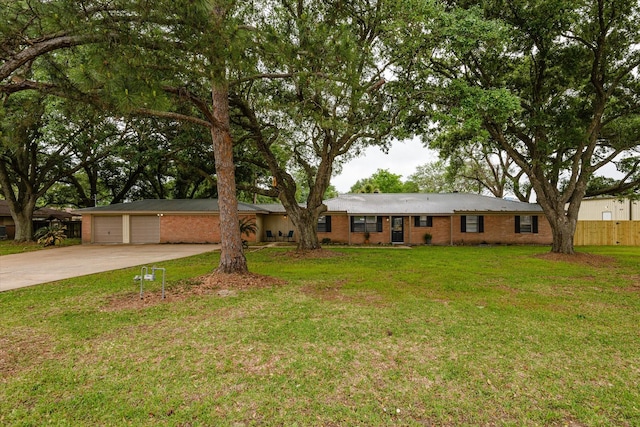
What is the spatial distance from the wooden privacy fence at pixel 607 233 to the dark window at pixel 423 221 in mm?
8670

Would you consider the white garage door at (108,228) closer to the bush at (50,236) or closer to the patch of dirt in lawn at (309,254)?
the bush at (50,236)

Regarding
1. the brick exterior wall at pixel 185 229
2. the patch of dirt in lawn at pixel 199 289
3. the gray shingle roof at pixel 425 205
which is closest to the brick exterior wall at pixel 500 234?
the gray shingle roof at pixel 425 205

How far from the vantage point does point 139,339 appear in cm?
432

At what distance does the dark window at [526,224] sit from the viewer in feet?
62.8

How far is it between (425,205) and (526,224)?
6089 mm

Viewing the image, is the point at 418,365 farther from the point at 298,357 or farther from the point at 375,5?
the point at 375,5

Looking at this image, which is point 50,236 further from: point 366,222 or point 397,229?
point 397,229

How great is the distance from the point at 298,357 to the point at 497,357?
2390mm

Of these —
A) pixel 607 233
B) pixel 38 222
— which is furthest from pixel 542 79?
pixel 38 222

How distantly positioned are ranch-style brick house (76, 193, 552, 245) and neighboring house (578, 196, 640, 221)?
840cm

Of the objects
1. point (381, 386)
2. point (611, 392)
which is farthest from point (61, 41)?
point (611, 392)

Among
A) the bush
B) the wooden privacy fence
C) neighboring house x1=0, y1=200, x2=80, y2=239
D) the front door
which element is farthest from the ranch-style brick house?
neighboring house x1=0, y1=200, x2=80, y2=239

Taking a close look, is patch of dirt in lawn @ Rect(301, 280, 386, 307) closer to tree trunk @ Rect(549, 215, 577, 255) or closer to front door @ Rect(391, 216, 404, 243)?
tree trunk @ Rect(549, 215, 577, 255)

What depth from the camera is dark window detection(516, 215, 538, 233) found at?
1916 cm
